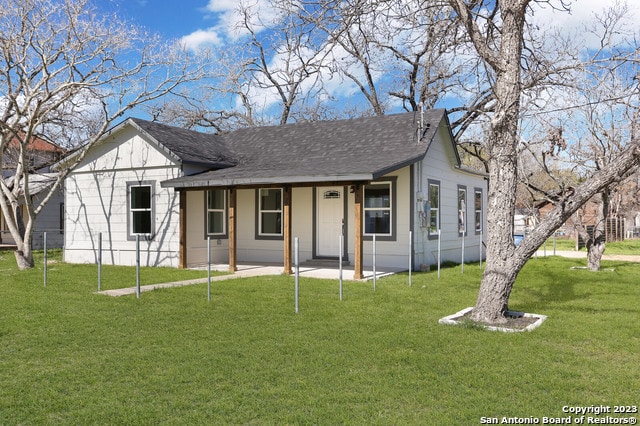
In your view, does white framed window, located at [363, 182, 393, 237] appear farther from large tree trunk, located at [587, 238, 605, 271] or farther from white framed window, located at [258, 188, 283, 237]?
large tree trunk, located at [587, 238, 605, 271]

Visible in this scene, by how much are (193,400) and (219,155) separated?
12406 millimetres

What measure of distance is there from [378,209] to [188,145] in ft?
19.5

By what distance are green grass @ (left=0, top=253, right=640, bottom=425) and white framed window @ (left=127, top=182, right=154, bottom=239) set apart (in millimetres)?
5893

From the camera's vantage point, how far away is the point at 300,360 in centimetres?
520

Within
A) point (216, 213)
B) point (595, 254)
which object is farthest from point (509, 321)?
point (216, 213)

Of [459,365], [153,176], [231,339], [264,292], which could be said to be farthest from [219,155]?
[459,365]

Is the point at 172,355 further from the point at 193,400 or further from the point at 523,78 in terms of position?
the point at 523,78

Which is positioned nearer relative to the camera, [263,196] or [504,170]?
[504,170]

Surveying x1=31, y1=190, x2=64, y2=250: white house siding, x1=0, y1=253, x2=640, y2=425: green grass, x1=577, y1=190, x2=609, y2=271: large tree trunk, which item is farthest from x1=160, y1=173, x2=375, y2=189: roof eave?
x1=31, y1=190, x2=64, y2=250: white house siding

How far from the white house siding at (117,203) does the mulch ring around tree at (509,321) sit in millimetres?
9060

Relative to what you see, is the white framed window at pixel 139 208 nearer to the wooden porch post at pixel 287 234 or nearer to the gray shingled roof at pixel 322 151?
the gray shingled roof at pixel 322 151

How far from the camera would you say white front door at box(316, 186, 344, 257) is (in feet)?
48.3

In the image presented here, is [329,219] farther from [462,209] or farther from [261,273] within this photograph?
[462,209]

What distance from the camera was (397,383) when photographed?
450cm
